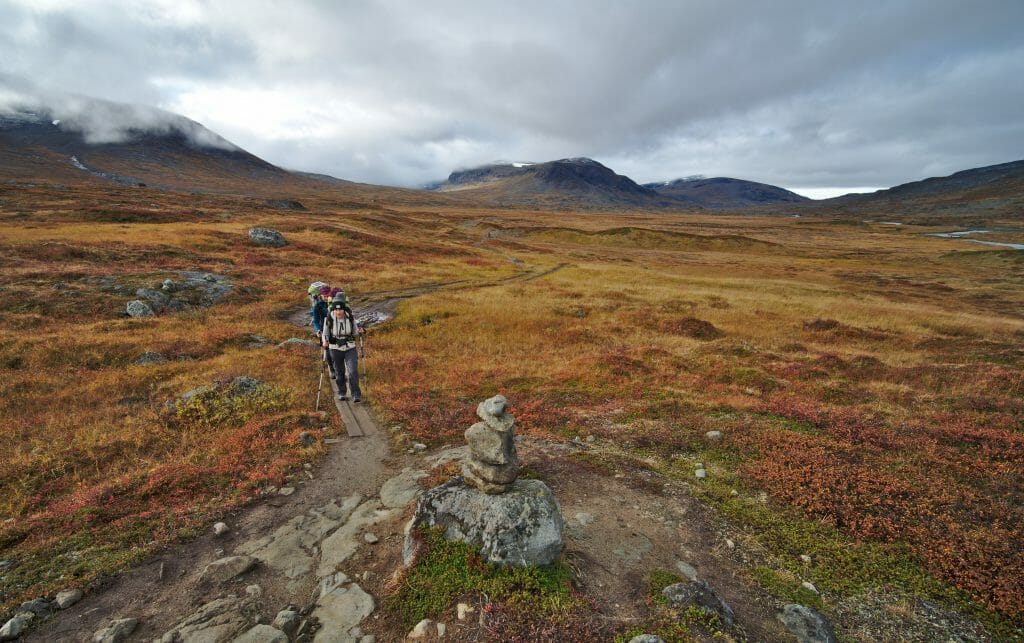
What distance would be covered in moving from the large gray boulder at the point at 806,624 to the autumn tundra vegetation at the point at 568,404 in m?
0.48

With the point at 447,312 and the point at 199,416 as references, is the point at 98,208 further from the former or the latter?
the point at 199,416

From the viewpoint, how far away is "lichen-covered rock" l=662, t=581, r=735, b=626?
6.59 m

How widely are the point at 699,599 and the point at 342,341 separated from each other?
12562 millimetres

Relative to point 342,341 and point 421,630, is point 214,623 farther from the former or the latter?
point 342,341

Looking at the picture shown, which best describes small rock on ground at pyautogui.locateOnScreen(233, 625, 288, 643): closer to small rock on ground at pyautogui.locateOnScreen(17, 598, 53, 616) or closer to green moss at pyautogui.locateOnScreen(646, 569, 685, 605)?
small rock on ground at pyautogui.locateOnScreen(17, 598, 53, 616)

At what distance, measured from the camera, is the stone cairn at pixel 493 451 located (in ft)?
27.1

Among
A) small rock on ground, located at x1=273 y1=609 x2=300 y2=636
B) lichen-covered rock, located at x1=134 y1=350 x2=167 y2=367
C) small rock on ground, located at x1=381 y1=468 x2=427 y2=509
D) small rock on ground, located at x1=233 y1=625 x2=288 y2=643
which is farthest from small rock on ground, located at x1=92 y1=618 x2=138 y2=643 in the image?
lichen-covered rock, located at x1=134 y1=350 x2=167 y2=367

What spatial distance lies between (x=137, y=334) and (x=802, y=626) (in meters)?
27.6

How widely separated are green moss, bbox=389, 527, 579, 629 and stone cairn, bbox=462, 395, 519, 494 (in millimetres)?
1212

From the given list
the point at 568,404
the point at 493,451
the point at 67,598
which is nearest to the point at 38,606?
the point at 67,598

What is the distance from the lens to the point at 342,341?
14828mm

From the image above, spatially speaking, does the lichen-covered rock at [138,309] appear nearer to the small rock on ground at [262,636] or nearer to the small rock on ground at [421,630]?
the small rock on ground at [262,636]

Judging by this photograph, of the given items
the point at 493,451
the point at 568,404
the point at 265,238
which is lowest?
the point at 568,404

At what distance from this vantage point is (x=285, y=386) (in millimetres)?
16078
